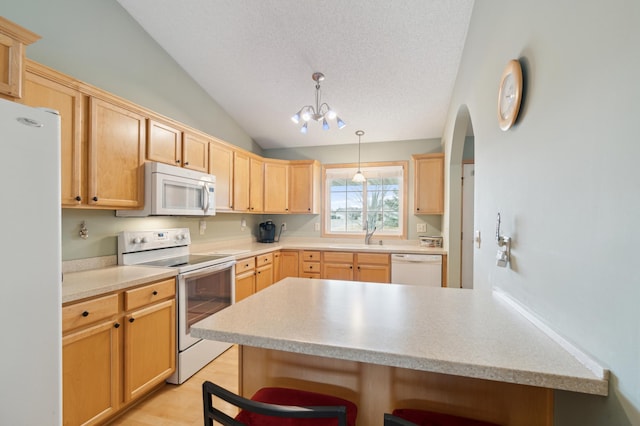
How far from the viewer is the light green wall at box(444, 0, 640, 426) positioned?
2.00ft

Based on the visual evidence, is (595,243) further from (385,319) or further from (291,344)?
(291,344)

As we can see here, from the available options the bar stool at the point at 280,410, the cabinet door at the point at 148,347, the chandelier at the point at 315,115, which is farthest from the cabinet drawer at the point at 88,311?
the chandelier at the point at 315,115

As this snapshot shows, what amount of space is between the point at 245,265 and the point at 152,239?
0.97 m

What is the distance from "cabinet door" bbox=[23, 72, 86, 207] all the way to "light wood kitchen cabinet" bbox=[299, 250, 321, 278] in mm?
2537

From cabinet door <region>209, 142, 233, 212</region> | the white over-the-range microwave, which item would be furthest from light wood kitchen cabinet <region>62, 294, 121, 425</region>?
cabinet door <region>209, 142, 233, 212</region>

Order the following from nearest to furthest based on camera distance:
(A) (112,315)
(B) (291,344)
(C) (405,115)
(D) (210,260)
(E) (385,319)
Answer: (B) (291,344)
(E) (385,319)
(A) (112,315)
(D) (210,260)
(C) (405,115)

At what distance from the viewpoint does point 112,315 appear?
1.63 metres

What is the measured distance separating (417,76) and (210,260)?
8.96 feet

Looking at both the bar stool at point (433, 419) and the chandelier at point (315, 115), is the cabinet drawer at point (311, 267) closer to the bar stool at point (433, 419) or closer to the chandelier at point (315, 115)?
the chandelier at point (315, 115)

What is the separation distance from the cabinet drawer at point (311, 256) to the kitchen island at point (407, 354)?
246 cm

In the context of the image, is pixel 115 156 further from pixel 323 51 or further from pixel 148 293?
pixel 323 51

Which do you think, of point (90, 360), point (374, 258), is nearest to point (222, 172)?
point (90, 360)

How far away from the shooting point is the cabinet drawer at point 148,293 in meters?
1.72

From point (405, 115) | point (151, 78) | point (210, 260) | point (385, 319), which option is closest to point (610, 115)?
point (385, 319)
